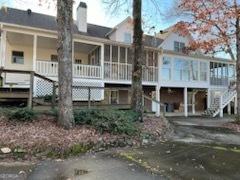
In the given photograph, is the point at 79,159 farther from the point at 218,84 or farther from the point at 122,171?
the point at 218,84

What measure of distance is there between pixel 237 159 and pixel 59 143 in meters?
4.84

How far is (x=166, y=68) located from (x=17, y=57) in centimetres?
1177

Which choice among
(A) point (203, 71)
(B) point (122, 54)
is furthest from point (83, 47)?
(A) point (203, 71)

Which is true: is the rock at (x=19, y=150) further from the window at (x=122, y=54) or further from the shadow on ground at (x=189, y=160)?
the window at (x=122, y=54)

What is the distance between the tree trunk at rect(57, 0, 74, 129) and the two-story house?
630 cm

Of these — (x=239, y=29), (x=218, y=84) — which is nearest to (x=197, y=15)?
(x=239, y=29)

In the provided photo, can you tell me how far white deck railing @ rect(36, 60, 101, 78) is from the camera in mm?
16672

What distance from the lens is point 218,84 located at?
89.9ft

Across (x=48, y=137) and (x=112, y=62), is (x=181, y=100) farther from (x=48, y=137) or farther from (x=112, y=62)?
(x=48, y=137)

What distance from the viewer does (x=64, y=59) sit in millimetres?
9094

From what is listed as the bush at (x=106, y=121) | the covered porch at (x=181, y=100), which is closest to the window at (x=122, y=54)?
the covered porch at (x=181, y=100)

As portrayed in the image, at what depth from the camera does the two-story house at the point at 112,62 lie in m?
16.9

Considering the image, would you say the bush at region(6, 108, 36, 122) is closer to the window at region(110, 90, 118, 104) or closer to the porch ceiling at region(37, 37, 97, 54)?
the porch ceiling at region(37, 37, 97, 54)

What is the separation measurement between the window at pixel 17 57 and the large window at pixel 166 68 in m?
11.1
